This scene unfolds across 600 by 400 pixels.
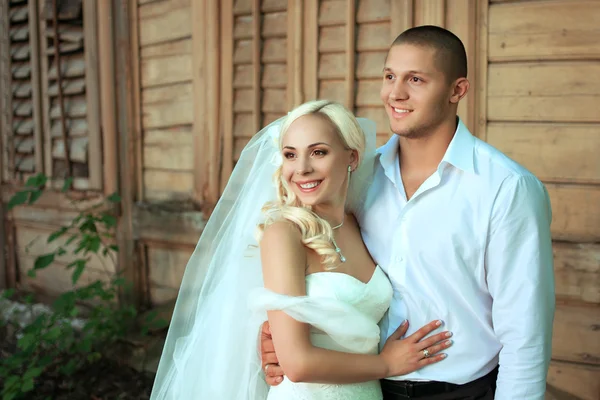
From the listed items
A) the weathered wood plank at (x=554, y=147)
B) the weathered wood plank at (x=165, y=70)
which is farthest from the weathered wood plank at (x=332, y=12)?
the weathered wood plank at (x=165, y=70)

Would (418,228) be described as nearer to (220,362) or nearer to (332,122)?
(332,122)

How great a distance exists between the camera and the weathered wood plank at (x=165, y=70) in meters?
5.24

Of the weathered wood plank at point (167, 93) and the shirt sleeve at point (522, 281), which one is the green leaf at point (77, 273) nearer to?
the weathered wood plank at point (167, 93)

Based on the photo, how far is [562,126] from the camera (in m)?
3.55

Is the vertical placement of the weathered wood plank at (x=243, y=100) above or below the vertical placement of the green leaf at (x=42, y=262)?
above

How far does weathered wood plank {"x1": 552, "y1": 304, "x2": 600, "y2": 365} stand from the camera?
358 cm

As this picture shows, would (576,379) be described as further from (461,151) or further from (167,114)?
(167,114)

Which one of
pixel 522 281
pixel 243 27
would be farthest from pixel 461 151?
pixel 243 27

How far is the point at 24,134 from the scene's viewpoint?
6672mm

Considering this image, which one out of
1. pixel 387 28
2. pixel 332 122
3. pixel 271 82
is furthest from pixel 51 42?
pixel 332 122

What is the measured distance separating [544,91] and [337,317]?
213 cm

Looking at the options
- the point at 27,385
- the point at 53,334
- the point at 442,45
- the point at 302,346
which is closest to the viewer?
the point at 302,346

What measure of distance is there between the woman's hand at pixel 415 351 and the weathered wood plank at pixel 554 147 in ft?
5.61

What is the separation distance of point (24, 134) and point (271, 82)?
327cm
